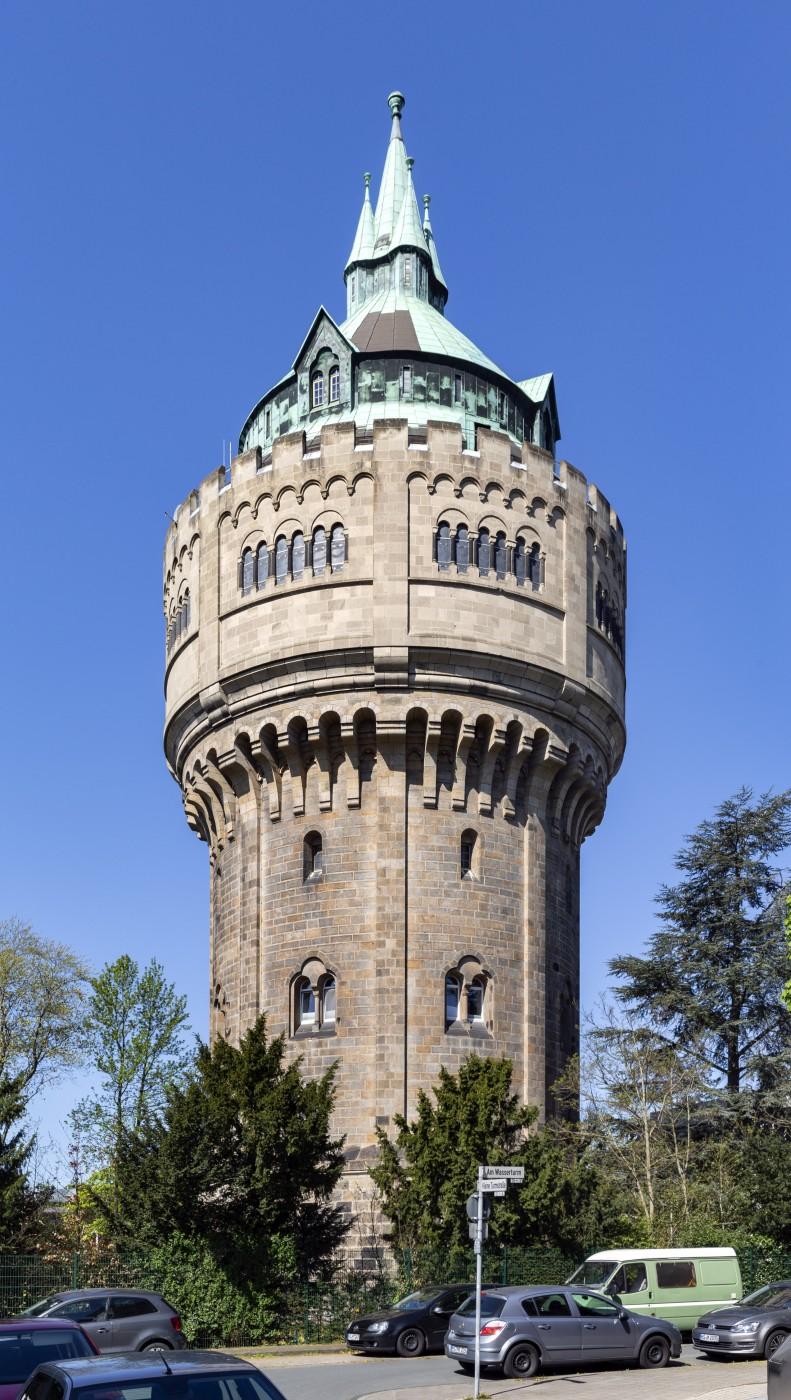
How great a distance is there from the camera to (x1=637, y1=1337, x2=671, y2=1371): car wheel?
2494 cm

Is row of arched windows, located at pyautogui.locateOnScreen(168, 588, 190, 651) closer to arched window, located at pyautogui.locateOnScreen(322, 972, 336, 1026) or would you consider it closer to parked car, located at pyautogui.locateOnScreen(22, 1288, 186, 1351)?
arched window, located at pyautogui.locateOnScreen(322, 972, 336, 1026)

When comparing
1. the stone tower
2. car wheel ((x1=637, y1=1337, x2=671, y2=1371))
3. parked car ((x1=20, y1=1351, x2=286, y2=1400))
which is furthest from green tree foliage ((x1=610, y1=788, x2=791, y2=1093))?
parked car ((x1=20, y1=1351, x2=286, y2=1400))

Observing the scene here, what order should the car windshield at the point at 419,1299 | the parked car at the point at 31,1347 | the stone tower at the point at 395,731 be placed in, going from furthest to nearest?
1. the stone tower at the point at 395,731
2. the car windshield at the point at 419,1299
3. the parked car at the point at 31,1347

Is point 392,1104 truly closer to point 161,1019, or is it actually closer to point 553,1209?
point 553,1209

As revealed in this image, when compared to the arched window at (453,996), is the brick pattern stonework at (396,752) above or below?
above

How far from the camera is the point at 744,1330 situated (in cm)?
2609

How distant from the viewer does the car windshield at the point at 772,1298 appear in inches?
1081

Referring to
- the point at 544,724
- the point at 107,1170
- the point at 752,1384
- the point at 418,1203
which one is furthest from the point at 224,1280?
the point at 107,1170

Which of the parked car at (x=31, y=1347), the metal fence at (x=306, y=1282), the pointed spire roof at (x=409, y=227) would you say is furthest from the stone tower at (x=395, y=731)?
the parked car at (x=31, y=1347)

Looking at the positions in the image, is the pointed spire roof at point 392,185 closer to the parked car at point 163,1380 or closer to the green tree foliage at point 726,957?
the green tree foliage at point 726,957

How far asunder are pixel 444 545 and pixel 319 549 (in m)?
2.95

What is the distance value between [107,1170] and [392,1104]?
24655 mm

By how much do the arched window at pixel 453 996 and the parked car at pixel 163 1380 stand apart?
26.4 meters

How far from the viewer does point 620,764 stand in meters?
45.2
